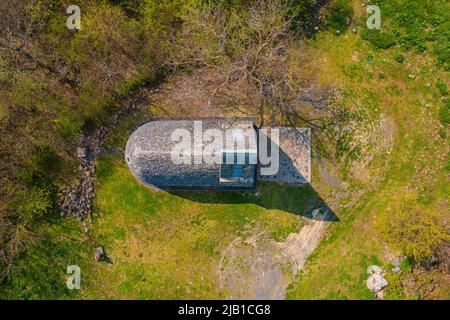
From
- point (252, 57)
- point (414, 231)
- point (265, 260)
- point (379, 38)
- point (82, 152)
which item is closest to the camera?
point (414, 231)

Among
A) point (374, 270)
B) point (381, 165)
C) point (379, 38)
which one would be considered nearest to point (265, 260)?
point (374, 270)

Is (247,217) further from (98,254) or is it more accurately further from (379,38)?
(379,38)

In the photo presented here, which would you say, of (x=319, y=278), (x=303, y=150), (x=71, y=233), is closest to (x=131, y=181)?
(x=71, y=233)

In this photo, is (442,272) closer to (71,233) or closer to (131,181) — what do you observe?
(131,181)

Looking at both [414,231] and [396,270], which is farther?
[396,270]

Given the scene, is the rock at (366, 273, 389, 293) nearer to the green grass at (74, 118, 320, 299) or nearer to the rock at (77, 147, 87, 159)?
the green grass at (74, 118, 320, 299)

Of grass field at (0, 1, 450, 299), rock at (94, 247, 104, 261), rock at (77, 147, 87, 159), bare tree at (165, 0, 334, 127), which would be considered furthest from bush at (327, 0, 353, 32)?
rock at (94, 247, 104, 261)

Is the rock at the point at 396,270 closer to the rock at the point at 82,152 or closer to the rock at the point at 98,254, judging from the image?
the rock at the point at 98,254
